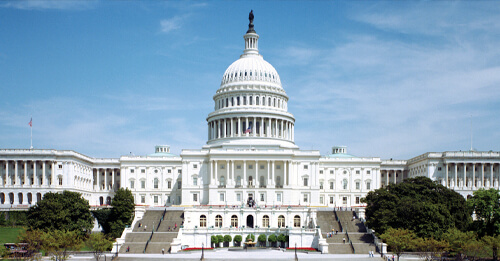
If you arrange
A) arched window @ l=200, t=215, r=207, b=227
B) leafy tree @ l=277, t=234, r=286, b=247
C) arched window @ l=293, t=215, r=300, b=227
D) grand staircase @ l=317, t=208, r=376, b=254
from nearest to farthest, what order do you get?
grand staircase @ l=317, t=208, r=376, b=254 < leafy tree @ l=277, t=234, r=286, b=247 < arched window @ l=200, t=215, r=207, b=227 < arched window @ l=293, t=215, r=300, b=227

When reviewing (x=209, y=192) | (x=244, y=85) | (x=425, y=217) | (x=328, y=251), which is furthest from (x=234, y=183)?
(x=425, y=217)

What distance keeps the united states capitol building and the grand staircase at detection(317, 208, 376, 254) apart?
12.3 m

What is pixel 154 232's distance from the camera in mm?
102812

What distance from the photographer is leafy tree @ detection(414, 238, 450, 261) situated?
270 feet

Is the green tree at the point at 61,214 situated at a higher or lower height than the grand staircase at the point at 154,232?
higher

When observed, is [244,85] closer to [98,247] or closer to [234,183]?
[234,183]

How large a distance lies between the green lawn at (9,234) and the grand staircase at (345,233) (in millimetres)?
47923

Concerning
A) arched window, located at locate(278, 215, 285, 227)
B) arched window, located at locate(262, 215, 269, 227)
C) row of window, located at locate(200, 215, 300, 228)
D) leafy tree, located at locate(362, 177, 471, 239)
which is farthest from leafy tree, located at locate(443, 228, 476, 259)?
arched window, located at locate(262, 215, 269, 227)

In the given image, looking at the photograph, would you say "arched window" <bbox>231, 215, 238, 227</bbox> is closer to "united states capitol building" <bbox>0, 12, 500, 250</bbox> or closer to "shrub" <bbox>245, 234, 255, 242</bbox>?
"shrub" <bbox>245, 234, 255, 242</bbox>

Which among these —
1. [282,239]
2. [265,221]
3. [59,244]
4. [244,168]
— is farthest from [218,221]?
[59,244]

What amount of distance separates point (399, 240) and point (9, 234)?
6594cm

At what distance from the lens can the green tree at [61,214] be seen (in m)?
99.5

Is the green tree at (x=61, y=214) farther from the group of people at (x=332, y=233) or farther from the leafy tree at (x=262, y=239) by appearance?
the group of people at (x=332, y=233)

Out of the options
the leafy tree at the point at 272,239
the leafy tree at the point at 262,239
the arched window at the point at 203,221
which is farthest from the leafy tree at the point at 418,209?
the arched window at the point at 203,221
